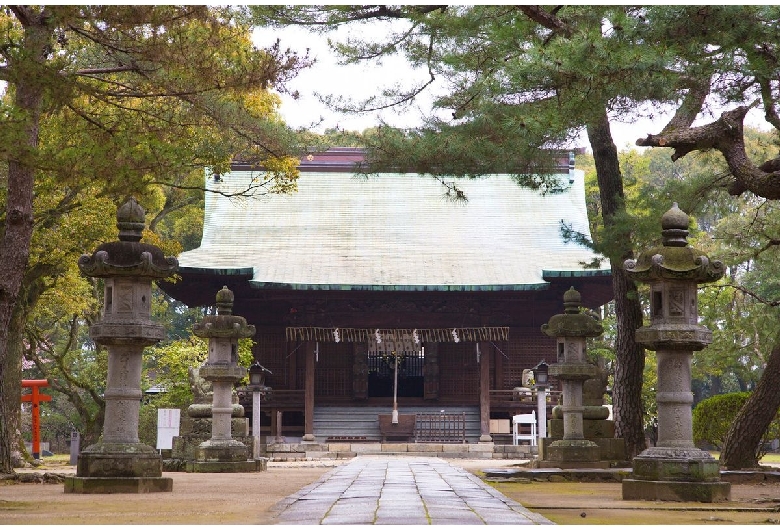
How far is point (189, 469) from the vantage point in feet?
50.8

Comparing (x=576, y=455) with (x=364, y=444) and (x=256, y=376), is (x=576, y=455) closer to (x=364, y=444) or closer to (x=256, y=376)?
(x=256, y=376)

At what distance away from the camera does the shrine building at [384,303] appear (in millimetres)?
26172

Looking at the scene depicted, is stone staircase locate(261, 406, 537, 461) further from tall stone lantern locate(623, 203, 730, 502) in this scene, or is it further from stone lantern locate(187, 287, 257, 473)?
tall stone lantern locate(623, 203, 730, 502)

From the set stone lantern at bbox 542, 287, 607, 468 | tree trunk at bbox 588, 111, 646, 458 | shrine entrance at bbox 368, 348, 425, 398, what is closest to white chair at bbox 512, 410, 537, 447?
shrine entrance at bbox 368, 348, 425, 398

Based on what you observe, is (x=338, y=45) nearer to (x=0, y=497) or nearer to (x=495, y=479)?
(x=495, y=479)

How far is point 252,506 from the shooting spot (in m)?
8.30

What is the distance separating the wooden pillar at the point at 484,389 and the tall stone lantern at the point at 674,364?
16.0m

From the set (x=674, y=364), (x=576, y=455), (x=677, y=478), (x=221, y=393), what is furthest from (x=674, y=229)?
(x=221, y=393)

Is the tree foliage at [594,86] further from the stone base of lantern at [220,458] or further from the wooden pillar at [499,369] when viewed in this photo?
the wooden pillar at [499,369]

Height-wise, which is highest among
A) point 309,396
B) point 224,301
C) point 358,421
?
point 224,301

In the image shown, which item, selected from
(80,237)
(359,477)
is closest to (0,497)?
(359,477)

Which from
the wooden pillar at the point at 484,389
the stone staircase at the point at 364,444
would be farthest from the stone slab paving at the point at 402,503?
the wooden pillar at the point at 484,389

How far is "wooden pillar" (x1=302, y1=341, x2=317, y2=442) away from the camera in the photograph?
25.8 metres

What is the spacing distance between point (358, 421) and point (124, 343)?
1689 cm
